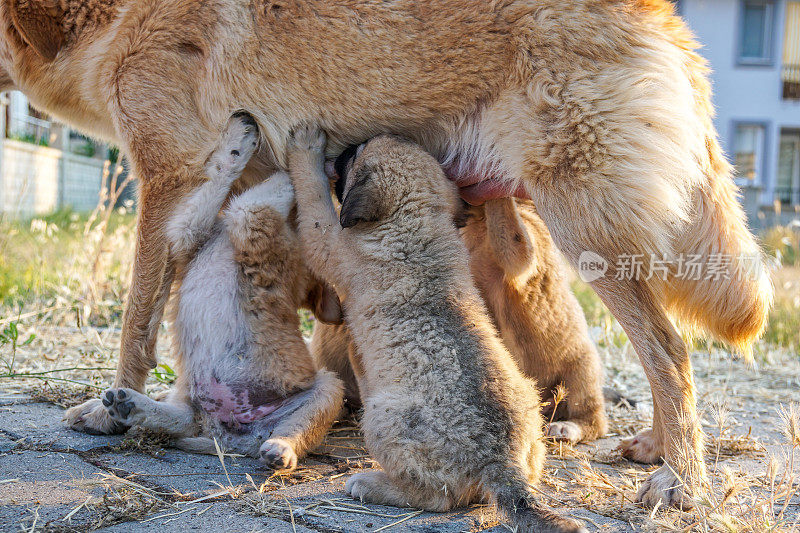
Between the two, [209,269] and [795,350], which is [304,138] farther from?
[795,350]

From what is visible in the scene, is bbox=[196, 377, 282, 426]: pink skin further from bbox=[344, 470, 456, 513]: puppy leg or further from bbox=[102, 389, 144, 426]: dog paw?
bbox=[344, 470, 456, 513]: puppy leg

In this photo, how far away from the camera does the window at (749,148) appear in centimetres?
2017

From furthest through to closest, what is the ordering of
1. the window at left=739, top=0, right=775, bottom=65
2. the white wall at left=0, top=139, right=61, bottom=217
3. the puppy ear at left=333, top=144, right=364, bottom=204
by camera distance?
the window at left=739, top=0, right=775, bottom=65 < the white wall at left=0, top=139, right=61, bottom=217 < the puppy ear at left=333, top=144, right=364, bottom=204

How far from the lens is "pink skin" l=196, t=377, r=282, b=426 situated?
2922 mm

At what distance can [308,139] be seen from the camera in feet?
10.8

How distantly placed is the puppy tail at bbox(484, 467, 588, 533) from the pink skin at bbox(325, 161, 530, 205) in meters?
1.39

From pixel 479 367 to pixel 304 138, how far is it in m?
1.48

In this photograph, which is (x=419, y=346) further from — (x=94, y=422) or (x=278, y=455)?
(x=94, y=422)

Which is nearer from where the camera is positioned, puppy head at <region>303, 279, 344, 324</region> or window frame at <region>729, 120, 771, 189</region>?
puppy head at <region>303, 279, 344, 324</region>

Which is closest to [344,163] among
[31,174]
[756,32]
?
[31,174]

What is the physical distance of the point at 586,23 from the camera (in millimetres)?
2938

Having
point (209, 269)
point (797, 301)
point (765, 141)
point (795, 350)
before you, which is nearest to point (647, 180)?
point (209, 269)

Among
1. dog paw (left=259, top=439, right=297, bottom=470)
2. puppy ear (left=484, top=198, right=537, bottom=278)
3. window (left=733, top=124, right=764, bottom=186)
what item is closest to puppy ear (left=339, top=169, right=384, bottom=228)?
puppy ear (left=484, top=198, right=537, bottom=278)

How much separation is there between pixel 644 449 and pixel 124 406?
7.40 feet
